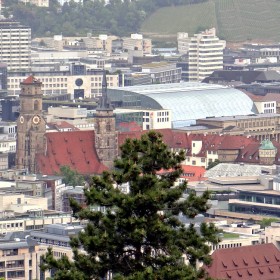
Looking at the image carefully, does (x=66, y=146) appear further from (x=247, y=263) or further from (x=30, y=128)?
(x=247, y=263)

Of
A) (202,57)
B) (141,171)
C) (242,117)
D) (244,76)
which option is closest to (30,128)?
(242,117)

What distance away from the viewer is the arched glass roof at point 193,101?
469 ft

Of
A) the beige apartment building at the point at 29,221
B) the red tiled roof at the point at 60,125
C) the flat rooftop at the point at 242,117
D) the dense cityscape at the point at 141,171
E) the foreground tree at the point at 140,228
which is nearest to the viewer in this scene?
the foreground tree at the point at 140,228

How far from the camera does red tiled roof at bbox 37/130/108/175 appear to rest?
118125mm

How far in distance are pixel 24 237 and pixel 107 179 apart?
46.6 meters

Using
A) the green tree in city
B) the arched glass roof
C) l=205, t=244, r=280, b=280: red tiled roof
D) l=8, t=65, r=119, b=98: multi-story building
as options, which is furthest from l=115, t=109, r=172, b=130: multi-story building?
l=205, t=244, r=280, b=280: red tiled roof

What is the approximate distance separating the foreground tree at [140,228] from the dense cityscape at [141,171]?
3 centimetres

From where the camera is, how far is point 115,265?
37.0 metres

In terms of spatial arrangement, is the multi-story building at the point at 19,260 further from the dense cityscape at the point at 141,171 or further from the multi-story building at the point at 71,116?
the multi-story building at the point at 71,116

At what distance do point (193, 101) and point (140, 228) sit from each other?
109m

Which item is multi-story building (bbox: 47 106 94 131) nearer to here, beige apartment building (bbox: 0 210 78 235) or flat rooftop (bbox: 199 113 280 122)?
flat rooftop (bbox: 199 113 280 122)

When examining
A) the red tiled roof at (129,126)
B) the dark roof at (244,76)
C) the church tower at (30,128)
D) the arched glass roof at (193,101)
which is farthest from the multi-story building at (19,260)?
the dark roof at (244,76)

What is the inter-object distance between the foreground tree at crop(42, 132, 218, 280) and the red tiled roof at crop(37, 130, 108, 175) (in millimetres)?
80083

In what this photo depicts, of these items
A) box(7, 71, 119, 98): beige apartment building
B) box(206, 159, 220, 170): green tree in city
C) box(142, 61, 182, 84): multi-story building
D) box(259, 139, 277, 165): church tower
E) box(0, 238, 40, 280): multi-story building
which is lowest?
box(0, 238, 40, 280): multi-story building
